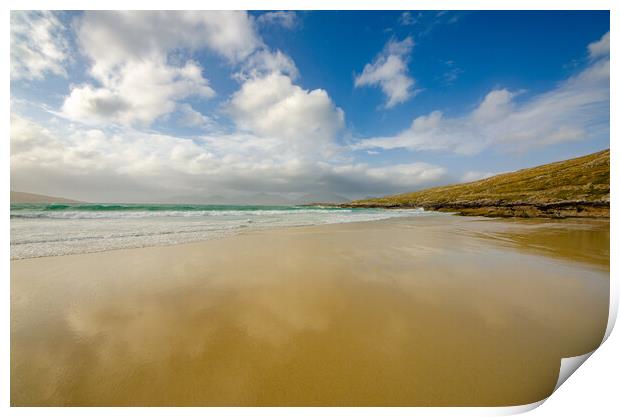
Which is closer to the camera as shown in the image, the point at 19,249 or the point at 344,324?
the point at 344,324

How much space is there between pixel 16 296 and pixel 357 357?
205 inches

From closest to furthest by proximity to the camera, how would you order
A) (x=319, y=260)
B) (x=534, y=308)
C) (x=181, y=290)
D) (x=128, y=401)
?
(x=128, y=401), (x=534, y=308), (x=181, y=290), (x=319, y=260)

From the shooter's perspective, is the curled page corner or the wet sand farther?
the curled page corner

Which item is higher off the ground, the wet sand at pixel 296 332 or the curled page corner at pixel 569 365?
the wet sand at pixel 296 332

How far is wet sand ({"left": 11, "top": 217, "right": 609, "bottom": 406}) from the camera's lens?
193 cm

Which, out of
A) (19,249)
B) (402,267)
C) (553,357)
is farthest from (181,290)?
(19,249)

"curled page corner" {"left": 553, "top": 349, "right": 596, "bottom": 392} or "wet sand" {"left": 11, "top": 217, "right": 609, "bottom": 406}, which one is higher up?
"wet sand" {"left": 11, "top": 217, "right": 609, "bottom": 406}

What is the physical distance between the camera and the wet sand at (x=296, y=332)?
6.33ft

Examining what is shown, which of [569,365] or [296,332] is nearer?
[569,365]

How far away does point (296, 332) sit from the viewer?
271cm
